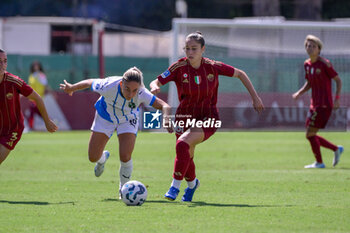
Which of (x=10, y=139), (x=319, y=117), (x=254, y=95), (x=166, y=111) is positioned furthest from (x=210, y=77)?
(x=319, y=117)

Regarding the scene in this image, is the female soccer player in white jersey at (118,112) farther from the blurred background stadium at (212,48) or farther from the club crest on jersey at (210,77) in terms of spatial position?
the blurred background stadium at (212,48)

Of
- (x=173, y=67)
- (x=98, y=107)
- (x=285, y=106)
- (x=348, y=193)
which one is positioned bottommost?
(x=285, y=106)

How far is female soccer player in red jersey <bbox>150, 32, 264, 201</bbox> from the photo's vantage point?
348 inches

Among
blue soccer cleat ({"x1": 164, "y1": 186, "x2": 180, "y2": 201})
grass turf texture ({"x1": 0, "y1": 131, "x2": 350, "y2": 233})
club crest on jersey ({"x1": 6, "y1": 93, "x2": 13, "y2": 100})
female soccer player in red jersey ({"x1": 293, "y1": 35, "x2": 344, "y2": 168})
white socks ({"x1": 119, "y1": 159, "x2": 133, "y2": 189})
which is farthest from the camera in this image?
female soccer player in red jersey ({"x1": 293, "y1": 35, "x2": 344, "y2": 168})

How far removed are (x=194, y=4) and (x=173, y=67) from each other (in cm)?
3968

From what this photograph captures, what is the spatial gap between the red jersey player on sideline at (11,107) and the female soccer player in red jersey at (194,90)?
1495mm

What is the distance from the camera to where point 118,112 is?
369 inches

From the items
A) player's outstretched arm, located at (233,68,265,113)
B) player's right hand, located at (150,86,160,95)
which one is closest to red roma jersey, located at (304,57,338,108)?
player's outstretched arm, located at (233,68,265,113)

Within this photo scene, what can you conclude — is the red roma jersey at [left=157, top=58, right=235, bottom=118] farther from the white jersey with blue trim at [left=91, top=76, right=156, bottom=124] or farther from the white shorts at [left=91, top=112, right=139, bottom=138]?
the white shorts at [left=91, top=112, right=139, bottom=138]

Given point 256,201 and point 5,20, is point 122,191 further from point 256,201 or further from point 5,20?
point 5,20

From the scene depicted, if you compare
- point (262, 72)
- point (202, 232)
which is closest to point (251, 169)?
point (202, 232)

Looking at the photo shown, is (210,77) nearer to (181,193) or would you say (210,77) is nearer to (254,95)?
(254,95)

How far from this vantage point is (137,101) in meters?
9.13

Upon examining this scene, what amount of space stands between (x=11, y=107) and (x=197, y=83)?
8.18 ft
